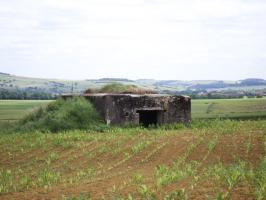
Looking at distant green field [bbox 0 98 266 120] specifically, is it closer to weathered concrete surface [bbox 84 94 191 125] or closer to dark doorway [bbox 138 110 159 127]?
dark doorway [bbox 138 110 159 127]

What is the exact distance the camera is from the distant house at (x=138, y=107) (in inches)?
816

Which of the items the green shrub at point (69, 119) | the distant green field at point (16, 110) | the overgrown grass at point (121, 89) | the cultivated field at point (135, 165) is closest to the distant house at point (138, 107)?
the green shrub at point (69, 119)

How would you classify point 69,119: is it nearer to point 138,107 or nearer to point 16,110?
point 138,107

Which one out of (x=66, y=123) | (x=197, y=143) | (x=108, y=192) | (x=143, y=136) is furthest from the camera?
(x=66, y=123)

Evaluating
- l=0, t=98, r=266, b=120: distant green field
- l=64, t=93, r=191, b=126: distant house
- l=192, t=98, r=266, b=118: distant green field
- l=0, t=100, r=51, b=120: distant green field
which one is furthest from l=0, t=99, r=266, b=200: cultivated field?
l=192, t=98, r=266, b=118: distant green field

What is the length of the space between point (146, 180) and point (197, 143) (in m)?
4.96

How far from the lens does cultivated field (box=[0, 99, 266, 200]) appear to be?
8.88 meters

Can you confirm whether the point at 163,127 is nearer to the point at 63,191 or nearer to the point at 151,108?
the point at 151,108

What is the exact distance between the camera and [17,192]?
32.5 feet

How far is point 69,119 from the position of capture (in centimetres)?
2030

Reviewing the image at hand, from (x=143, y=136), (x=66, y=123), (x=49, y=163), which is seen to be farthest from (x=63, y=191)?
(x=66, y=123)

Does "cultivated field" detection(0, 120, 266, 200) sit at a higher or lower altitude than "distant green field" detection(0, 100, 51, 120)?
higher

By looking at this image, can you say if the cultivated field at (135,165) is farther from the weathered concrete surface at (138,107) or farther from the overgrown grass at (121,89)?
the overgrown grass at (121,89)

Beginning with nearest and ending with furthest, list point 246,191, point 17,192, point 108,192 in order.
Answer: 1. point 246,191
2. point 108,192
3. point 17,192
